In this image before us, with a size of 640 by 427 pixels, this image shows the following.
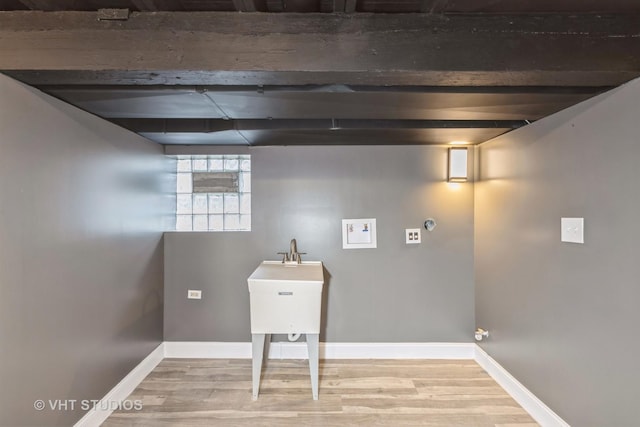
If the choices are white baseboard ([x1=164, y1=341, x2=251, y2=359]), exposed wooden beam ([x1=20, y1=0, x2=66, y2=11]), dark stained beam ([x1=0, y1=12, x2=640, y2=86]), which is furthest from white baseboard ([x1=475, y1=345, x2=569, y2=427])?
exposed wooden beam ([x1=20, y1=0, x2=66, y2=11])

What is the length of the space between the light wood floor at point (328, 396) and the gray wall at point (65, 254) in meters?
0.38

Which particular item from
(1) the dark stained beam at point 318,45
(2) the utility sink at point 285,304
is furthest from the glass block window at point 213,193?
(1) the dark stained beam at point 318,45

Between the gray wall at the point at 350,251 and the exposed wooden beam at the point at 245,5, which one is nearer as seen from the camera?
the exposed wooden beam at the point at 245,5

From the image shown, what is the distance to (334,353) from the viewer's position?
9.32 ft

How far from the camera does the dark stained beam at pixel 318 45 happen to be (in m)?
1.28

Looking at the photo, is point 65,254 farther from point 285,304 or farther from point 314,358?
point 314,358

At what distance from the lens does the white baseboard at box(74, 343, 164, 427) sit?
75.4 inches

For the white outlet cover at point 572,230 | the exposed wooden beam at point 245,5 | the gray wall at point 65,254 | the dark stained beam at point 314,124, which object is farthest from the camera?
the dark stained beam at point 314,124

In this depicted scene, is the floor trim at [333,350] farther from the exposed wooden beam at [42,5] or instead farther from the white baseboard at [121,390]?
the exposed wooden beam at [42,5]

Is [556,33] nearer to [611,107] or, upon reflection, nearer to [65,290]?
[611,107]

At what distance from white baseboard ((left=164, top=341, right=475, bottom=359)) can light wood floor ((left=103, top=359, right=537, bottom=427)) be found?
0.20 ft

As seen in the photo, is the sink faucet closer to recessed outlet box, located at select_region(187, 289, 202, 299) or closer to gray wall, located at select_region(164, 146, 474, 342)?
gray wall, located at select_region(164, 146, 474, 342)

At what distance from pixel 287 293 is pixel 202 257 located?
1.11 metres

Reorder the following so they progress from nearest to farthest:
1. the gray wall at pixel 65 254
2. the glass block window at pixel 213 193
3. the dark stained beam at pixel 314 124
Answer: the gray wall at pixel 65 254
the dark stained beam at pixel 314 124
the glass block window at pixel 213 193
